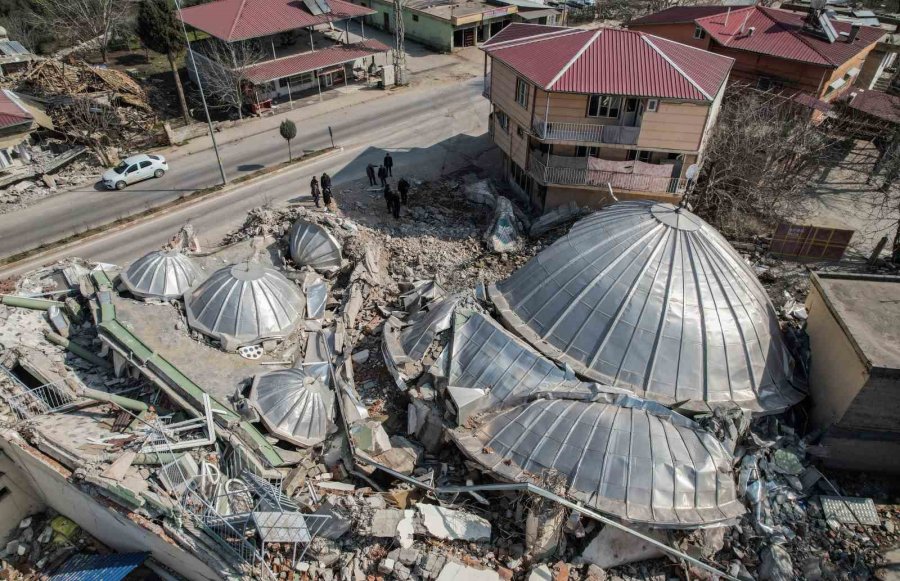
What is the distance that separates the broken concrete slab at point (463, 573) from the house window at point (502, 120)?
3073cm

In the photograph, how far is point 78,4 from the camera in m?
56.5

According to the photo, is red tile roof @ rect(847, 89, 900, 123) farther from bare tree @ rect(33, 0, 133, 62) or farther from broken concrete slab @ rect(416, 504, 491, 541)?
bare tree @ rect(33, 0, 133, 62)

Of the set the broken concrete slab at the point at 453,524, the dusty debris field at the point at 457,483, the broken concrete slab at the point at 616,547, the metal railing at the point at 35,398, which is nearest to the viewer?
the dusty debris field at the point at 457,483

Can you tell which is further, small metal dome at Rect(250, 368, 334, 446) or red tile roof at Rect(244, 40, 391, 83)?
red tile roof at Rect(244, 40, 391, 83)

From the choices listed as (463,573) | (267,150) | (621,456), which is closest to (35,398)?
(463,573)

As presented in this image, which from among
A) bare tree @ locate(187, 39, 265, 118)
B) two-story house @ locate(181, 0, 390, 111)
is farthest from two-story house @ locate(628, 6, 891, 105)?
bare tree @ locate(187, 39, 265, 118)

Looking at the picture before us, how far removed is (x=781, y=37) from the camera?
156 feet

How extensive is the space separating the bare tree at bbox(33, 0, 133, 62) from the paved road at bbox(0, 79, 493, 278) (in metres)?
21.0

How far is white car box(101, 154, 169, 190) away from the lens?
44562mm

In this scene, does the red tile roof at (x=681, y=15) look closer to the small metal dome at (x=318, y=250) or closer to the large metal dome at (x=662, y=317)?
the large metal dome at (x=662, y=317)

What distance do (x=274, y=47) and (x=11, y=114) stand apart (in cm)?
2423

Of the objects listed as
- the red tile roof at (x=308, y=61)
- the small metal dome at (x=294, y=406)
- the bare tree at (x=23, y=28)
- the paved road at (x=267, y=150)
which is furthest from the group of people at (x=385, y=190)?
the bare tree at (x=23, y=28)

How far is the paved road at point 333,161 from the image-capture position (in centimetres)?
3934

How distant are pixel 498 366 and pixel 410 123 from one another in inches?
1428
